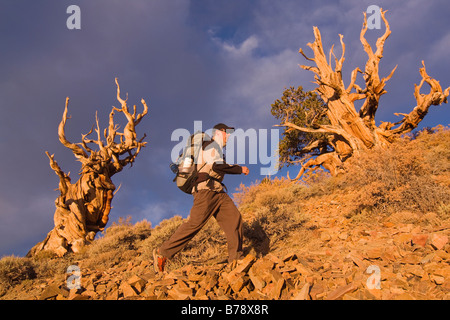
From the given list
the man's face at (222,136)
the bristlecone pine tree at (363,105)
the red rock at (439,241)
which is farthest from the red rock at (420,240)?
the bristlecone pine tree at (363,105)

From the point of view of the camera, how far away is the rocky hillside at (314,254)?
2758mm

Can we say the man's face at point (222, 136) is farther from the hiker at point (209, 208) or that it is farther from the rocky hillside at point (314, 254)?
the rocky hillside at point (314, 254)

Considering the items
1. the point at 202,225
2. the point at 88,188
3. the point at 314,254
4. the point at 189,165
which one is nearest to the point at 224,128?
the point at 189,165

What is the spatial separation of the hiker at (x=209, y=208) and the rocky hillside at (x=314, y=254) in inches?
11.3

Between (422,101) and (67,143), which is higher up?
(422,101)

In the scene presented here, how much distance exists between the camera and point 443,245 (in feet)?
10.4

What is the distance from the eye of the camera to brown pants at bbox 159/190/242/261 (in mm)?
3764

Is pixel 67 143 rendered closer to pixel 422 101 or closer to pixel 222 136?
pixel 222 136

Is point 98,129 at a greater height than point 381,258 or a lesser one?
greater

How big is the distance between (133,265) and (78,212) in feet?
20.3

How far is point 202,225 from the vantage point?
3.83m

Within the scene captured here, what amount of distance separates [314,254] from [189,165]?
2332 millimetres

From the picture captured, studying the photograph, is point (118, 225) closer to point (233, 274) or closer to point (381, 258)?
point (233, 274)

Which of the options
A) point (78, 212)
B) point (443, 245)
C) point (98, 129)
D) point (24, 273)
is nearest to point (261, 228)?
point (443, 245)
